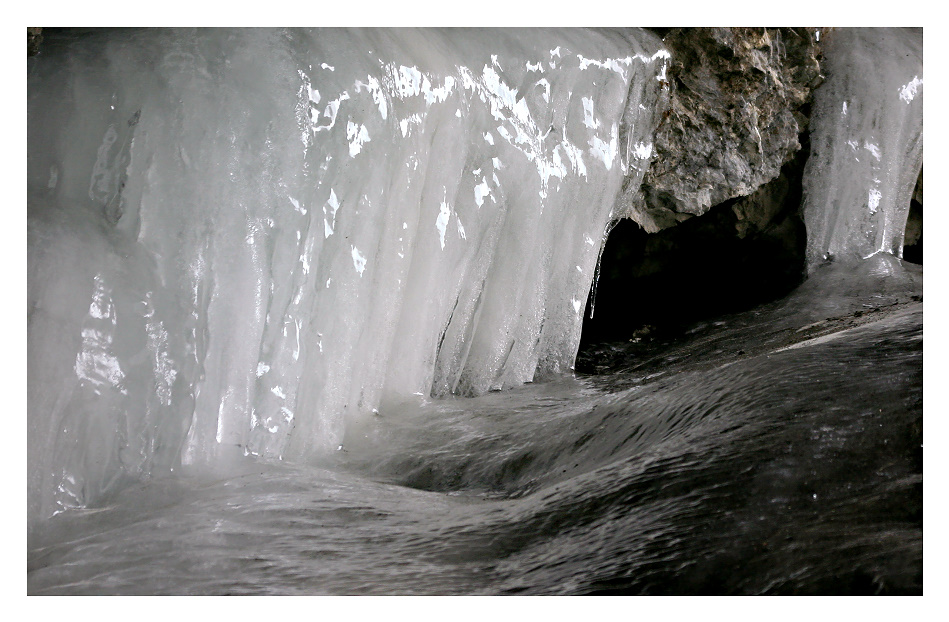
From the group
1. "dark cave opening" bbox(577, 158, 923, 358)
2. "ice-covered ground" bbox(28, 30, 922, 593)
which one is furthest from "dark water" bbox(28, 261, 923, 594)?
"dark cave opening" bbox(577, 158, 923, 358)

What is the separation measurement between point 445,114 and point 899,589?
5.26ft

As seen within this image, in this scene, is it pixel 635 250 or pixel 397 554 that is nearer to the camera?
Answer: pixel 397 554

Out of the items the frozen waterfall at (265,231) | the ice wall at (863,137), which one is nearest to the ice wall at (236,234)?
the frozen waterfall at (265,231)

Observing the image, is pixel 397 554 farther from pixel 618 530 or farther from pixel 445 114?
pixel 445 114

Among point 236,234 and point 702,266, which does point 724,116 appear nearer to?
point 702,266

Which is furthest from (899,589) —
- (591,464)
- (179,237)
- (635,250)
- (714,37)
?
(635,250)

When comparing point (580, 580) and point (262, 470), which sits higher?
point (262, 470)

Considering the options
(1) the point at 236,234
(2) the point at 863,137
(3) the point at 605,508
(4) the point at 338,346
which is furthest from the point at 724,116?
(3) the point at 605,508

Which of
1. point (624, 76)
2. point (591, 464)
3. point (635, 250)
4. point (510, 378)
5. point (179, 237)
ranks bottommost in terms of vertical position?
point (591, 464)

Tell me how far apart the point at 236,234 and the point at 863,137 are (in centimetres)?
250

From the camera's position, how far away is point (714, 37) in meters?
3.07

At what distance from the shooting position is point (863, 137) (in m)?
3.53

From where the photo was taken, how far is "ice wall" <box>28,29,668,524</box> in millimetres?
1872

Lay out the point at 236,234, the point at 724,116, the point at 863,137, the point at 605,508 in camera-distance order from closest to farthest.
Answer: the point at 605,508 → the point at 236,234 → the point at 724,116 → the point at 863,137
